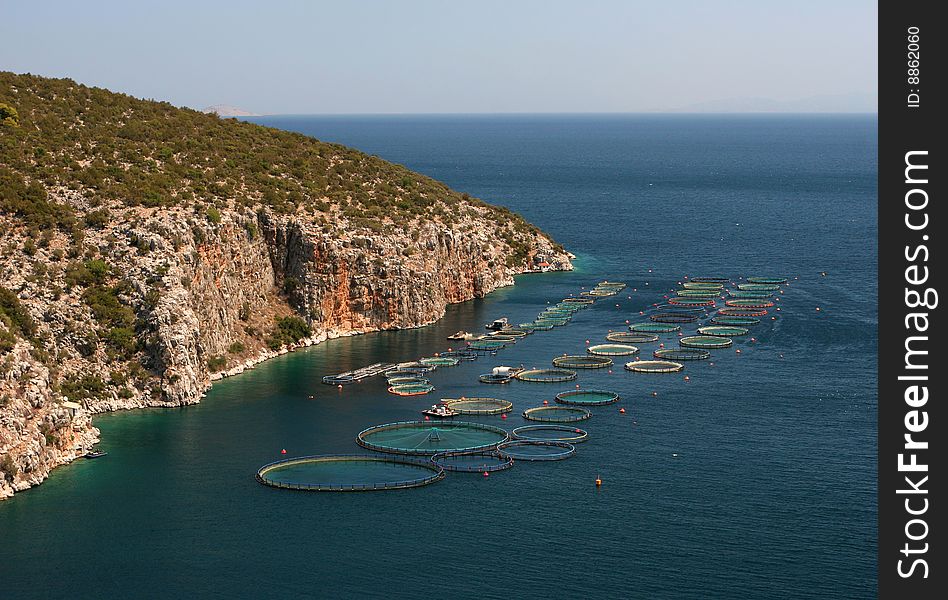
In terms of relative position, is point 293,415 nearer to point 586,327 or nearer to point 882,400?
point 586,327

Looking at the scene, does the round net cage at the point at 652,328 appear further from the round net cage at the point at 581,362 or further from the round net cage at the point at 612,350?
the round net cage at the point at 581,362

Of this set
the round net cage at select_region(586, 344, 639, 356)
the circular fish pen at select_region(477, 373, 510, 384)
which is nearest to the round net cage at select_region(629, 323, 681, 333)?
the round net cage at select_region(586, 344, 639, 356)

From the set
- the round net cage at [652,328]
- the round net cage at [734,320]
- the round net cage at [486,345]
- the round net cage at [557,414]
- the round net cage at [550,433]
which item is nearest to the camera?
the round net cage at [550,433]

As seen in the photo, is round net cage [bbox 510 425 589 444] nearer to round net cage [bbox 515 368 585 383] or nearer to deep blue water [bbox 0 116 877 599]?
deep blue water [bbox 0 116 877 599]

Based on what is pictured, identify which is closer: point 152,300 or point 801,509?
point 801,509

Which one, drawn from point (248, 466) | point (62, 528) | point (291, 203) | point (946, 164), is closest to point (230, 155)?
point (291, 203)

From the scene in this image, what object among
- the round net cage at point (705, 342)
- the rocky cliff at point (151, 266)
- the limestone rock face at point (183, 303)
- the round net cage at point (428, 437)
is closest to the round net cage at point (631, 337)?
the round net cage at point (705, 342)

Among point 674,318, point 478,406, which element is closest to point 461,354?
point 478,406
